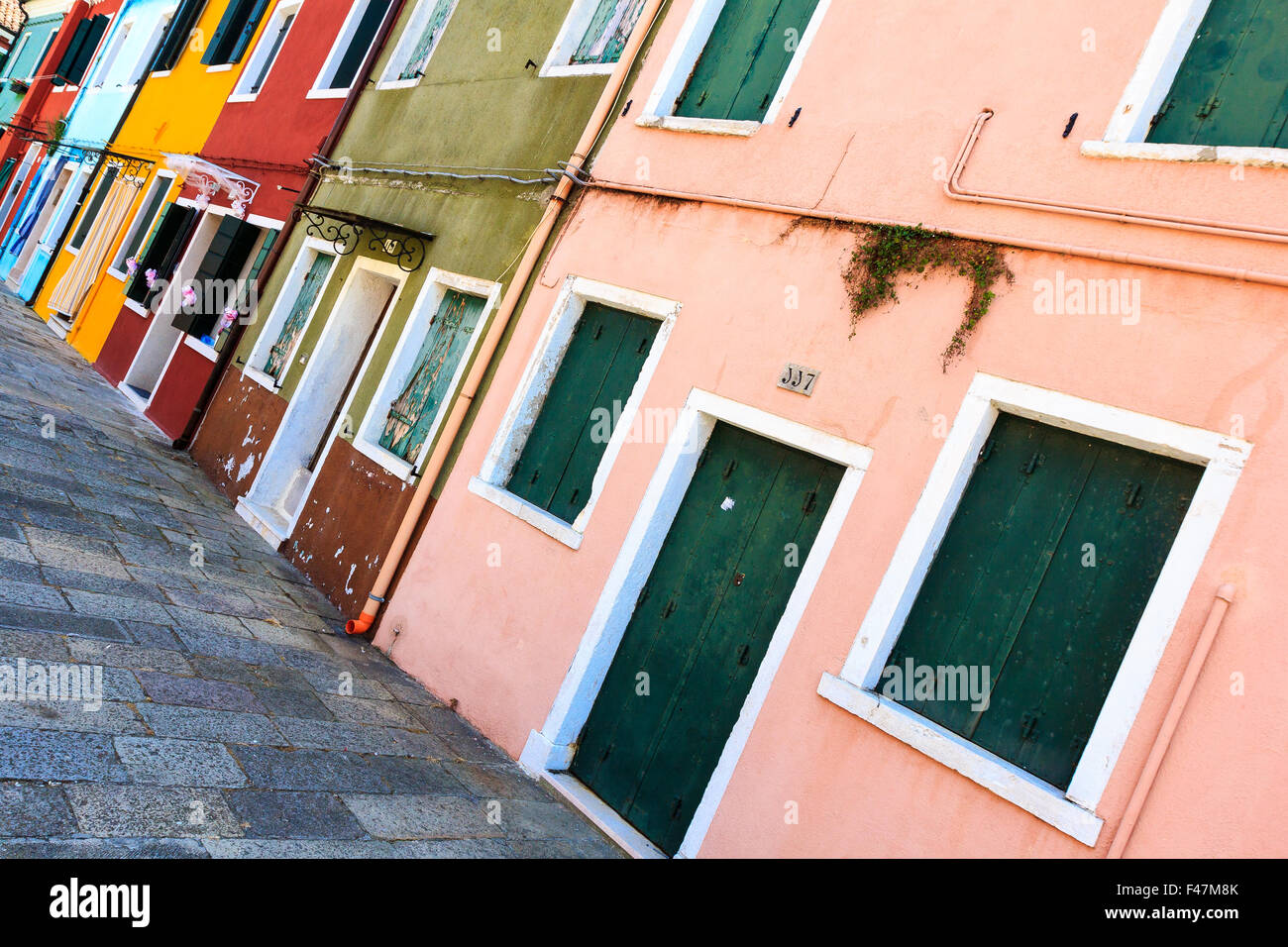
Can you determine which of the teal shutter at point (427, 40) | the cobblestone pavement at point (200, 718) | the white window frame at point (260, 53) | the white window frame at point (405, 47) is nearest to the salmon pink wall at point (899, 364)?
the cobblestone pavement at point (200, 718)

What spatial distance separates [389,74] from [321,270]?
2.25 metres

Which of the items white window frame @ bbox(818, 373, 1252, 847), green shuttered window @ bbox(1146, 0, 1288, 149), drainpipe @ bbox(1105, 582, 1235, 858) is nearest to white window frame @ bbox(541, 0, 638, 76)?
green shuttered window @ bbox(1146, 0, 1288, 149)

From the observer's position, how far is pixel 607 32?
788cm

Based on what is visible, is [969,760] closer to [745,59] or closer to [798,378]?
[798,378]

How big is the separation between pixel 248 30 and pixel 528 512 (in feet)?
37.9

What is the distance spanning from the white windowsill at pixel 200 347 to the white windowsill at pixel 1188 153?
32.9ft

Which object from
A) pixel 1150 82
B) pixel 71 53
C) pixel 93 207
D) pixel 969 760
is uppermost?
pixel 71 53

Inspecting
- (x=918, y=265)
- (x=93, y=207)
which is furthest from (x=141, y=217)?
(x=918, y=265)

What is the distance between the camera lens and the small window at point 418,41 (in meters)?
10.2

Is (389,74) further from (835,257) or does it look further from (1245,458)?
(1245,458)

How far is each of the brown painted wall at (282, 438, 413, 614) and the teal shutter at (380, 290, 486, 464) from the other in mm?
315

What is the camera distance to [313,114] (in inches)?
462

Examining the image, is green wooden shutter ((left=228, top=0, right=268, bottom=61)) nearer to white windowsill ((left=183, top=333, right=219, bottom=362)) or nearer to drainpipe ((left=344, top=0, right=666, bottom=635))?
white windowsill ((left=183, top=333, right=219, bottom=362))
